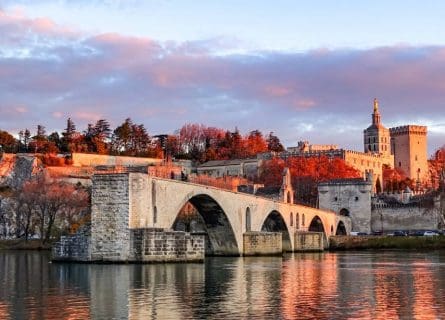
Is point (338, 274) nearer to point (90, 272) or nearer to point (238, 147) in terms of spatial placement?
point (90, 272)

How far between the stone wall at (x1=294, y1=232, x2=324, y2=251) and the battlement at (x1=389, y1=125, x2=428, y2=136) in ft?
340

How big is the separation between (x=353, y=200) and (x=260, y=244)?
148ft

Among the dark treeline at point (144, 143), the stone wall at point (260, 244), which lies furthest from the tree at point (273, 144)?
the stone wall at point (260, 244)

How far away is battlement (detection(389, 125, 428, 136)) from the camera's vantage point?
186125 mm

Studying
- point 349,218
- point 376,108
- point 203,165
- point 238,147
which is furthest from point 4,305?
point 376,108

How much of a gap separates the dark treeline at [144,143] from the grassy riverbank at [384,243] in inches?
2440

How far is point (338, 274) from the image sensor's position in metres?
43.2

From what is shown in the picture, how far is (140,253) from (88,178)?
244 ft

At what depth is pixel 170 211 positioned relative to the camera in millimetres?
52438

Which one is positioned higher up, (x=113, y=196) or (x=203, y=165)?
(x=203, y=165)

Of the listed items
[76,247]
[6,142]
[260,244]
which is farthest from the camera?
[6,142]

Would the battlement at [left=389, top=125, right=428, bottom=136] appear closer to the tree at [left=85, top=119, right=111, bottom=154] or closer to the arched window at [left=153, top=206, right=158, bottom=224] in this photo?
the tree at [left=85, top=119, right=111, bottom=154]

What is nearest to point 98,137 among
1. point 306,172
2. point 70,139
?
point 70,139

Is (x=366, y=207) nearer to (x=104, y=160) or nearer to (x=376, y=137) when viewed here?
(x=104, y=160)
